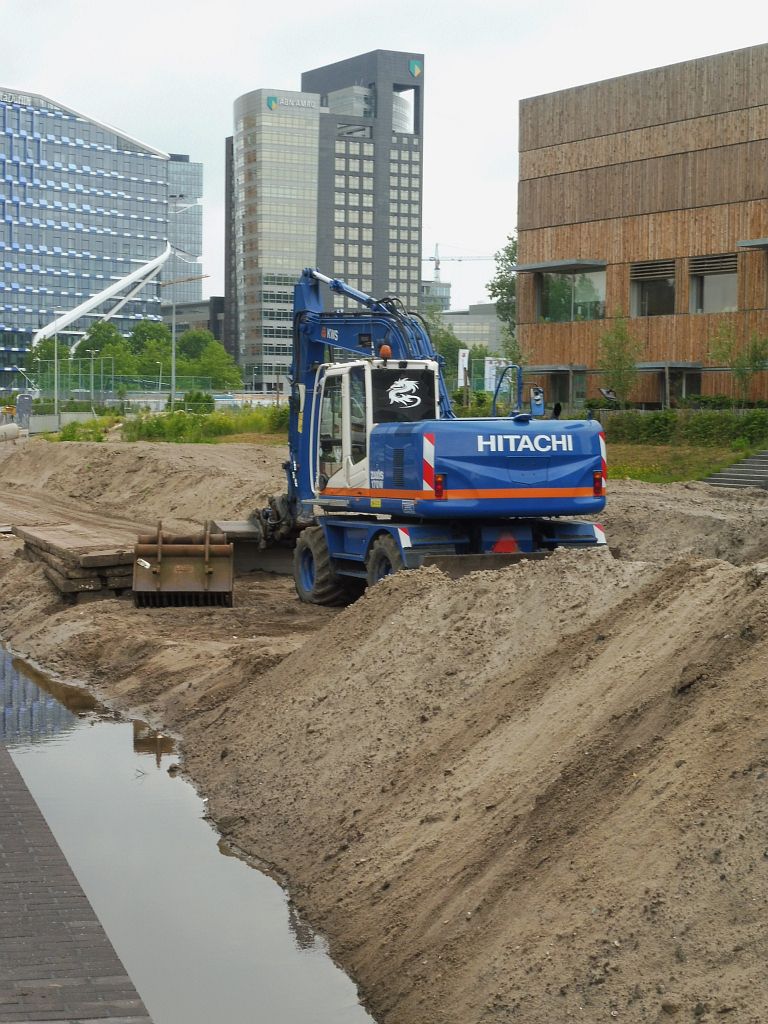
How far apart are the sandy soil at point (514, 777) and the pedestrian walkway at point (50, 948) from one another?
1.43 m

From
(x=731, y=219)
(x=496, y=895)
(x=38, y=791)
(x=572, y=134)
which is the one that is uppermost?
(x=572, y=134)

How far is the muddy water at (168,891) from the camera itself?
760 centimetres

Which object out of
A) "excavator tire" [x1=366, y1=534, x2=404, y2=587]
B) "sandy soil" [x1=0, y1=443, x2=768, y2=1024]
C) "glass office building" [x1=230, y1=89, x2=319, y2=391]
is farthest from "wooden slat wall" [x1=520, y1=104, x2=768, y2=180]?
"glass office building" [x1=230, y1=89, x2=319, y2=391]

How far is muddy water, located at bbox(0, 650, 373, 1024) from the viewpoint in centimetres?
760

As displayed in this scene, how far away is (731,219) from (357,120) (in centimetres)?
15512

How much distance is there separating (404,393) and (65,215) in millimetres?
162696

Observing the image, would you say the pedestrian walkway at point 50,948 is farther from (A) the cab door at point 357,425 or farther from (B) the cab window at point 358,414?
(B) the cab window at point 358,414

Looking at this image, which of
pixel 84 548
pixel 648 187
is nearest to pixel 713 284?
pixel 648 187

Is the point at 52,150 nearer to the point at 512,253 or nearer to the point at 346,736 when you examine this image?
the point at 512,253

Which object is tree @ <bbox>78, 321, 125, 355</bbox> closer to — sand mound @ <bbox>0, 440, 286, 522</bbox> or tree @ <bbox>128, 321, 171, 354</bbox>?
tree @ <bbox>128, 321, 171, 354</bbox>

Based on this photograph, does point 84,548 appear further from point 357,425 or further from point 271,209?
point 271,209

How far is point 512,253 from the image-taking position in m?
92.7

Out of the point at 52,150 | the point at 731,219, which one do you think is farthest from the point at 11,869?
the point at 52,150

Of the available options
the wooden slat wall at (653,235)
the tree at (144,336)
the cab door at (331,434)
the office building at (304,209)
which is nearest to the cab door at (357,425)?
the cab door at (331,434)
